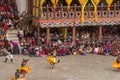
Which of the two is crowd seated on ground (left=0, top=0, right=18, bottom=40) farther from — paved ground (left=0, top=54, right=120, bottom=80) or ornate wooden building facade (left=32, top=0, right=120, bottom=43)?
paved ground (left=0, top=54, right=120, bottom=80)

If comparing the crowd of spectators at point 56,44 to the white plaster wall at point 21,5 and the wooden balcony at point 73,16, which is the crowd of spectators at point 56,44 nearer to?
the white plaster wall at point 21,5

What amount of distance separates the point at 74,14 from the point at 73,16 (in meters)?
0.18

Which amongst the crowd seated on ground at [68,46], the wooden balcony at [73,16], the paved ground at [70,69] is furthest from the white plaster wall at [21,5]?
the paved ground at [70,69]

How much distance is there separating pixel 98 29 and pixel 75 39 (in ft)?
7.43

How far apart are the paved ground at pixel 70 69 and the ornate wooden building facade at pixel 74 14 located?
10.6 ft

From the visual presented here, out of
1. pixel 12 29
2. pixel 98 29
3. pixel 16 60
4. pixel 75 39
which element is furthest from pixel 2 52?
pixel 98 29

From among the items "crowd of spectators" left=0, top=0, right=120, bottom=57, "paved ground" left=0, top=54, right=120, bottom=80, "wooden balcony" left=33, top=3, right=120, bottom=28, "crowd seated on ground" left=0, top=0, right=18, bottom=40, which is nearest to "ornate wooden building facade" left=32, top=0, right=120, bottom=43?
"wooden balcony" left=33, top=3, right=120, bottom=28

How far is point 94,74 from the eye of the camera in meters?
26.5

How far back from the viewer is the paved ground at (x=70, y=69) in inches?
1014

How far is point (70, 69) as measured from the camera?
27781 millimetres

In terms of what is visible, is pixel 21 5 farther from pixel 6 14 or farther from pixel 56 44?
pixel 56 44

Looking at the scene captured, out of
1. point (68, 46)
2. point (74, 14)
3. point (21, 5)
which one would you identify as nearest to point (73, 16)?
A: point (74, 14)

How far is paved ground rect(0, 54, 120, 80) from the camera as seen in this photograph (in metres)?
25.8

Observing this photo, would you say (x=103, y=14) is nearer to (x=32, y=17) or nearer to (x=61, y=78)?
(x=32, y=17)
